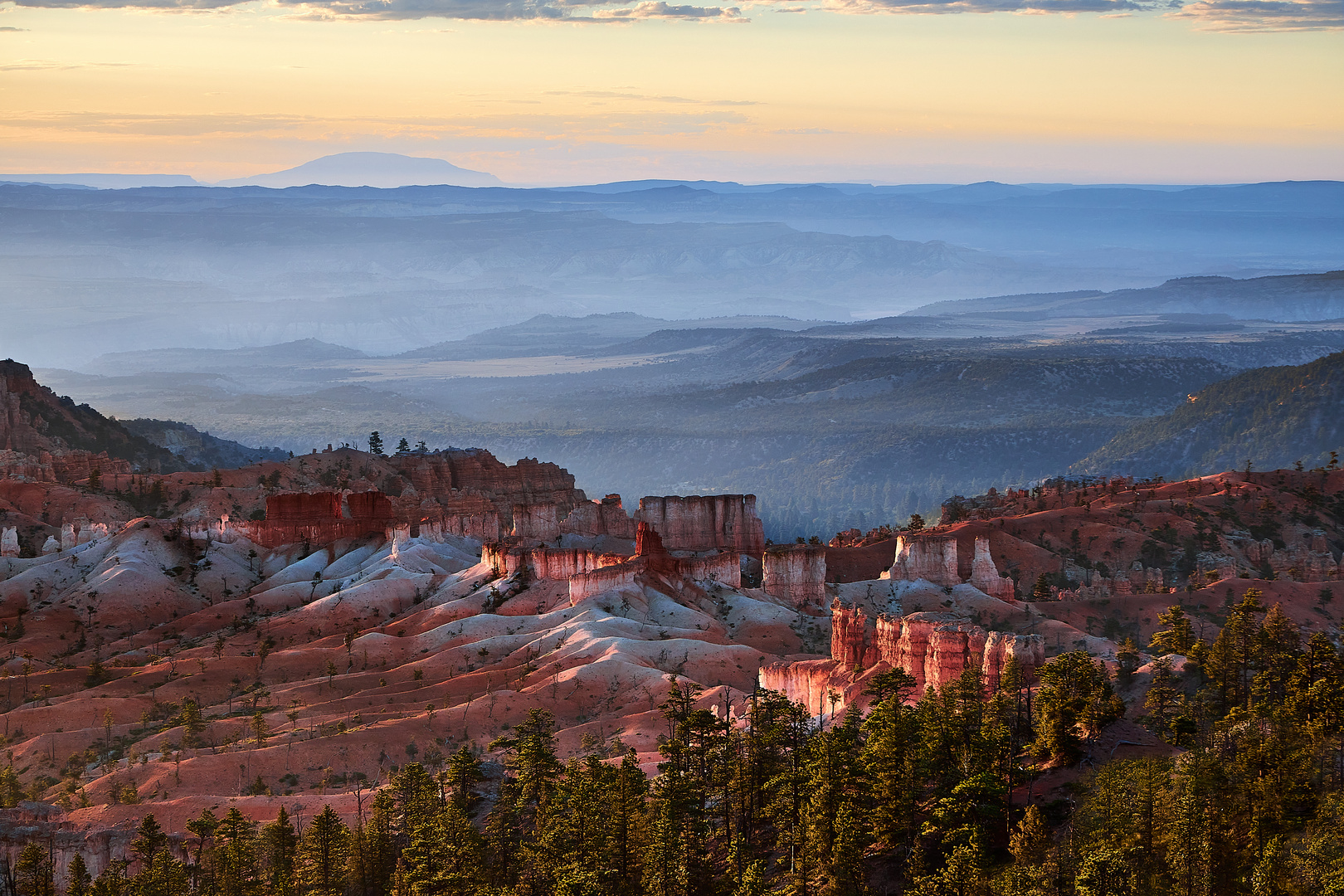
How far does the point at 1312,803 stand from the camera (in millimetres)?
Result: 50938

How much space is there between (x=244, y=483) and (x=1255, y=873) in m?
113

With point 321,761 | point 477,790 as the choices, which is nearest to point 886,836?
point 477,790

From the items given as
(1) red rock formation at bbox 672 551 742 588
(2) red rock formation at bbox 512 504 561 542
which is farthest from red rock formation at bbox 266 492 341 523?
(1) red rock formation at bbox 672 551 742 588

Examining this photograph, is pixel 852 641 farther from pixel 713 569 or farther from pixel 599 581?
pixel 713 569

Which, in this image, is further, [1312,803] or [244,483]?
[244,483]

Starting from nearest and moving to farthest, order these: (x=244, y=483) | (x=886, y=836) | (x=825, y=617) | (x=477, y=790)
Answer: (x=886, y=836) < (x=477, y=790) < (x=825, y=617) < (x=244, y=483)

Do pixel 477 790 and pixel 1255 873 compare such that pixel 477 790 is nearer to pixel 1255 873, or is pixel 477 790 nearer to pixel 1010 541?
pixel 1255 873

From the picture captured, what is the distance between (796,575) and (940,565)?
360 inches

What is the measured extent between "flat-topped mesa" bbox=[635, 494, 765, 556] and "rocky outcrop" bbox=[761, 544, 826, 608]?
22.7m

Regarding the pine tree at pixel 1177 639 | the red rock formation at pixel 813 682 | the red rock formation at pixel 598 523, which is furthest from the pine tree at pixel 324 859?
the red rock formation at pixel 598 523

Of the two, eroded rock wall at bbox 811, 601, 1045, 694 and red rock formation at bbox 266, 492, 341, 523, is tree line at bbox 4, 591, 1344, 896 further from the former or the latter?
red rock formation at bbox 266, 492, 341, 523

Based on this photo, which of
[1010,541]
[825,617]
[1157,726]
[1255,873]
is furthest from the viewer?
[1010,541]

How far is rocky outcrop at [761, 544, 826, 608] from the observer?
116 metres

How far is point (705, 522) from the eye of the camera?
14250cm
